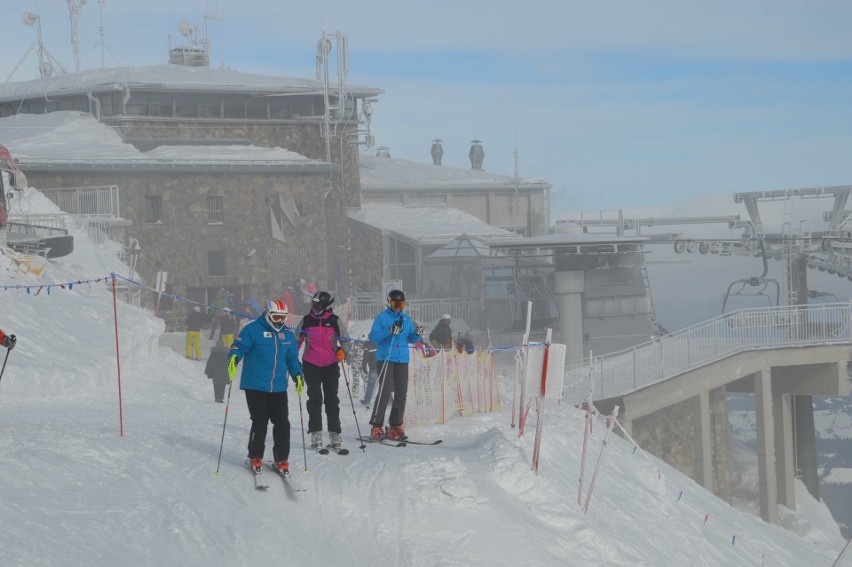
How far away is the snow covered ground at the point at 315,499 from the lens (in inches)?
370

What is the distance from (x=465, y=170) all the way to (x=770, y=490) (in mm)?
33957

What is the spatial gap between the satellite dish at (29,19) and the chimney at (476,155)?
1134 inches

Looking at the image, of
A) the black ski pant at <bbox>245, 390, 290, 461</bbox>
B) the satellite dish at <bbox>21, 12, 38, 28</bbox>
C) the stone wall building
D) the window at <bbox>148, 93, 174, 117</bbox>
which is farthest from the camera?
the satellite dish at <bbox>21, 12, 38, 28</bbox>

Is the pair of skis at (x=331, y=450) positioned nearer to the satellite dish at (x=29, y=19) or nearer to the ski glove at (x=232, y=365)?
the ski glove at (x=232, y=365)

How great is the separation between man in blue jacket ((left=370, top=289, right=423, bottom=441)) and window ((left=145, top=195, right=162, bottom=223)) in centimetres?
2984

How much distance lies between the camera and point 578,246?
38062 mm

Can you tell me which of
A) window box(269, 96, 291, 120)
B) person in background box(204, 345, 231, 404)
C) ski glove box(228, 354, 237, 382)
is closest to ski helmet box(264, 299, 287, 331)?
ski glove box(228, 354, 237, 382)

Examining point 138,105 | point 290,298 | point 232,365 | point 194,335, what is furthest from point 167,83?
point 232,365

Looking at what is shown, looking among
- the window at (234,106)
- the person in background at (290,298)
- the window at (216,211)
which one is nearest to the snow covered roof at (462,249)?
the person in background at (290,298)

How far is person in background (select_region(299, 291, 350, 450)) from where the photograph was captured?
489 inches

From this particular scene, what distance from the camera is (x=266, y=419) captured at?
1095 centimetres

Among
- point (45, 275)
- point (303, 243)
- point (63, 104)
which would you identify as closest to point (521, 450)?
point (45, 275)

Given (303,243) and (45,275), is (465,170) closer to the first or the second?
(303,243)

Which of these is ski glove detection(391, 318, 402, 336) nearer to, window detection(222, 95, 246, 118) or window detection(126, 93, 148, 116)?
window detection(126, 93, 148, 116)
